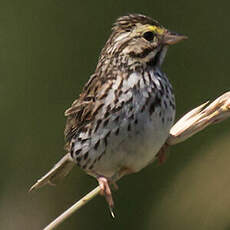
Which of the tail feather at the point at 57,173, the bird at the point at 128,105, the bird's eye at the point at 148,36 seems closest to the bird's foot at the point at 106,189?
the bird at the point at 128,105

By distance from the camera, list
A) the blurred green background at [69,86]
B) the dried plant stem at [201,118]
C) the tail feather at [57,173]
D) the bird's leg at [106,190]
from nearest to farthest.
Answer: the dried plant stem at [201,118], the bird's leg at [106,190], the tail feather at [57,173], the blurred green background at [69,86]

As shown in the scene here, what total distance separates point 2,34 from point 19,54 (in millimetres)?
116

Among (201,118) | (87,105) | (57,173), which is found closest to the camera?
(201,118)

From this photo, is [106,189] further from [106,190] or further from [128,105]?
[128,105]

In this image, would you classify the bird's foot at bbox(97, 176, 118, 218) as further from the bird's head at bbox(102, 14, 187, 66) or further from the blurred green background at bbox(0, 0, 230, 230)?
the blurred green background at bbox(0, 0, 230, 230)

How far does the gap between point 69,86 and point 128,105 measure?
85 centimetres

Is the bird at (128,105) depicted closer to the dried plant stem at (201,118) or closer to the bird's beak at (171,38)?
the bird's beak at (171,38)

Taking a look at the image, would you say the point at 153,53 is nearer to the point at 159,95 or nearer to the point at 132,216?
the point at 159,95

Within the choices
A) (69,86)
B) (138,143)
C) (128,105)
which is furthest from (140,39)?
(69,86)

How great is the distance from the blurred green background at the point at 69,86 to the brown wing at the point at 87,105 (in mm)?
397

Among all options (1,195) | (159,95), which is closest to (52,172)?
(1,195)

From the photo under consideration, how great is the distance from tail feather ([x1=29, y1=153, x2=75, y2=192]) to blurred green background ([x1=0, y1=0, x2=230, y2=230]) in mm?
320

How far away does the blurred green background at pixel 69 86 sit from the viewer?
3311 millimetres

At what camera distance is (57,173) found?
3.02m
